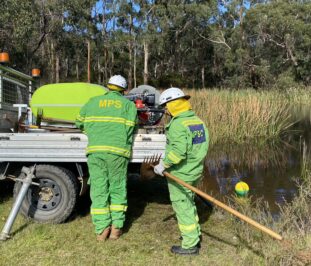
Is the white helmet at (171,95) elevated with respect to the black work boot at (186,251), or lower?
elevated

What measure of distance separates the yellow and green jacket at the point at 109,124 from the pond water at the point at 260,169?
3216mm

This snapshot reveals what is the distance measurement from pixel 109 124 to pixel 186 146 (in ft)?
3.17

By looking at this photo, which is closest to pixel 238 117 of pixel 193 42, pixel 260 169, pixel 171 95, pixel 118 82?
pixel 260 169

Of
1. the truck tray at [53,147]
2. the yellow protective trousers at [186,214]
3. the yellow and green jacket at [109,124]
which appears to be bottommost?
the yellow protective trousers at [186,214]

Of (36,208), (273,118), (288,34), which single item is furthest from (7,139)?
(288,34)

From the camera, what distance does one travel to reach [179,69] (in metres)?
58.2

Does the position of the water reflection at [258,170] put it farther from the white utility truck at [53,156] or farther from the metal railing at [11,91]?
the metal railing at [11,91]

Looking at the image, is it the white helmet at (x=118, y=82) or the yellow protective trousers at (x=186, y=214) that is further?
the white helmet at (x=118, y=82)

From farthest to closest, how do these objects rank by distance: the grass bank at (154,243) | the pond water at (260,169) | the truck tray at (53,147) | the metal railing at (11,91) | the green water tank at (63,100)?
the pond water at (260,169)
the metal railing at (11,91)
the green water tank at (63,100)
the truck tray at (53,147)
the grass bank at (154,243)

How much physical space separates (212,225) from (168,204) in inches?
45.6

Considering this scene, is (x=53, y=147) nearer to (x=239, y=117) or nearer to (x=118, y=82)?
(x=118, y=82)

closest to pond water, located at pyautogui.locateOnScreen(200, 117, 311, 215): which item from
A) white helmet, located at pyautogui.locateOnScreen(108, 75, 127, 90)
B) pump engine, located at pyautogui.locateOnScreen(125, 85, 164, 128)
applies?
pump engine, located at pyautogui.locateOnScreen(125, 85, 164, 128)

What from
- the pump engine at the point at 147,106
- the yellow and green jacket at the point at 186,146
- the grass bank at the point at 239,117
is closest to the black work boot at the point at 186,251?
the yellow and green jacket at the point at 186,146

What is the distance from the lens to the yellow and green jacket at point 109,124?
4867 millimetres
